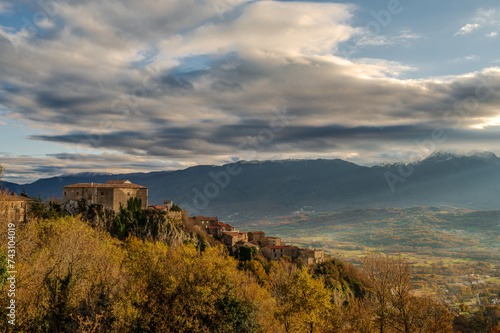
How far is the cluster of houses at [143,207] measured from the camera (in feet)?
276

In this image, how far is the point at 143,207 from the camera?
350 ft

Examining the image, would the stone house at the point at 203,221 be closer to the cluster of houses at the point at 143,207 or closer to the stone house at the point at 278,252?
the cluster of houses at the point at 143,207

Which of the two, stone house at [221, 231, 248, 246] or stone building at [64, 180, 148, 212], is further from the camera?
stone house at [221, 231, 248, 246]

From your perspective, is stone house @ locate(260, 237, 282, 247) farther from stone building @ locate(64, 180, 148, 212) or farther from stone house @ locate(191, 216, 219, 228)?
stone building @ locate(64, 180, 148, 212)

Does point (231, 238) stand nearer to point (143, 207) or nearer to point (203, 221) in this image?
point (203, 221)

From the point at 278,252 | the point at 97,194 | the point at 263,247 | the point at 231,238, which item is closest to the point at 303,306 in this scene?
the point at 97,194

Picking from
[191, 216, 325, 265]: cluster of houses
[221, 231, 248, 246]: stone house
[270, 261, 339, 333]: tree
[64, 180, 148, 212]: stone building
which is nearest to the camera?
[270, 261, 339, 333]: tree

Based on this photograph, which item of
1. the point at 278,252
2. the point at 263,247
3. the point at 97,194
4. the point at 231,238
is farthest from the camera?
the point at 263,247

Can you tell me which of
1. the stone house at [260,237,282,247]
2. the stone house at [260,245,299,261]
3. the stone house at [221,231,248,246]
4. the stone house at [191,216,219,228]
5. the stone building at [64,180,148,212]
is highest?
the stone building at [64,180,148,212]

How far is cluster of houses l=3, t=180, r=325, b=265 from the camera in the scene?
84188mm

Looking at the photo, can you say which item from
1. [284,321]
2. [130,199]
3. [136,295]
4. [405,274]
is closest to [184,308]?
[136,295]

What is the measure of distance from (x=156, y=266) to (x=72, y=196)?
69.3m

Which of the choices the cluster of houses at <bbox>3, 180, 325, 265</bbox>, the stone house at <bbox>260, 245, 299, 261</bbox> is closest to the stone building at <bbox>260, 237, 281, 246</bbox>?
the cluster of houses at <bbox>3, 180, 325, 265</bbox>

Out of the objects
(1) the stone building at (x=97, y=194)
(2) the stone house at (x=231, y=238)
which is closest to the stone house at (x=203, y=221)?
(2) the stone house at (x=231, y=238)
